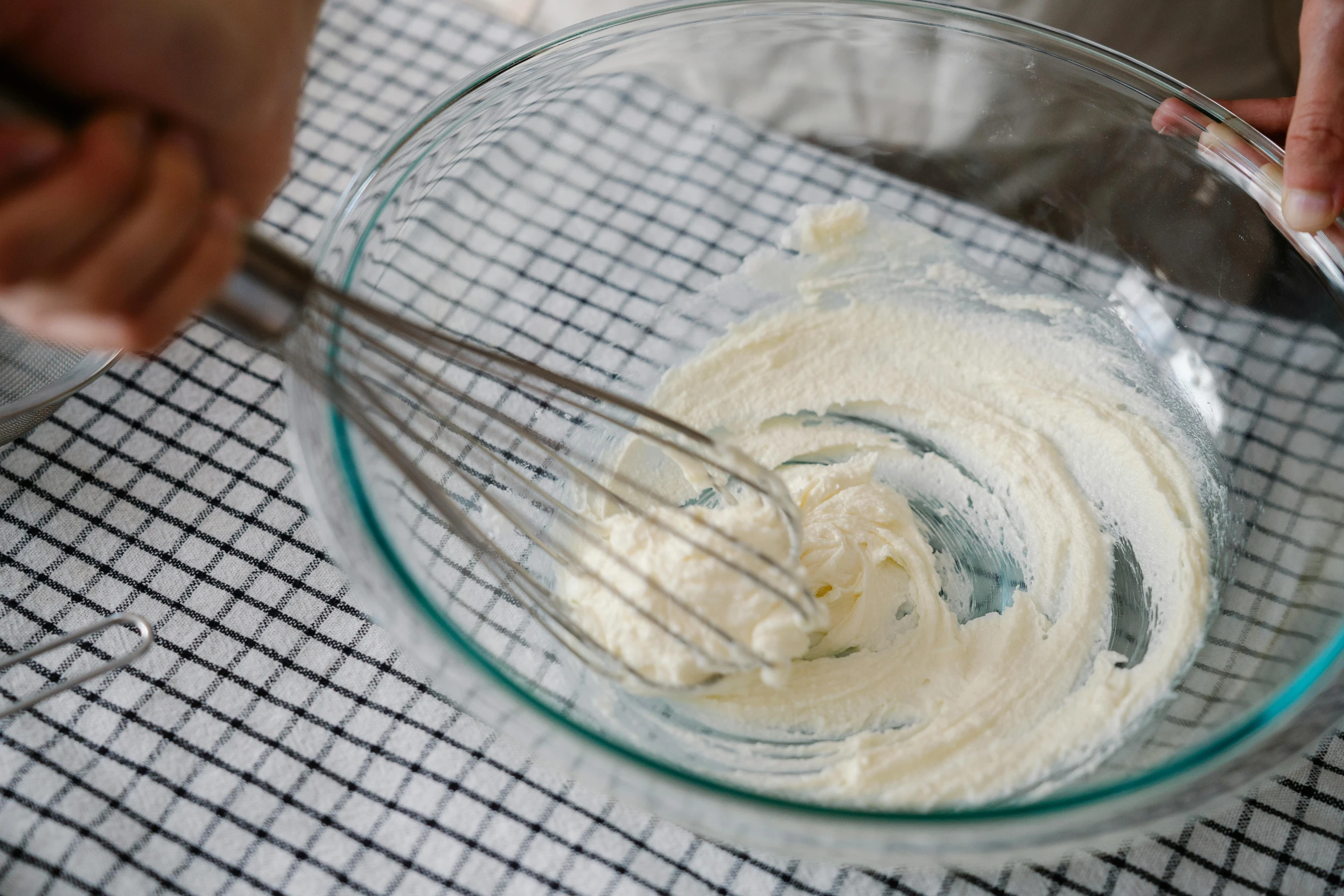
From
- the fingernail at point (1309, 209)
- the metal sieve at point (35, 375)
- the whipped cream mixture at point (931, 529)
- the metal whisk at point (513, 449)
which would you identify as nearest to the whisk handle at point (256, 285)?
the metal whisk at point (513, 449)

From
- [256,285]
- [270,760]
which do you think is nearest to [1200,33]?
[256,285]

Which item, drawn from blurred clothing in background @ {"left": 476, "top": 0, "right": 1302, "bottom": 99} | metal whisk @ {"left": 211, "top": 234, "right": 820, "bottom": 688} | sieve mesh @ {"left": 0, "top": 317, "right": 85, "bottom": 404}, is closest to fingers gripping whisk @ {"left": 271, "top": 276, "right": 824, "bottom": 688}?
metal whisk @ {"left": 211, "top": 234, "right": 820, "bottom": 688}

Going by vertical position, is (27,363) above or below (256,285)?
below

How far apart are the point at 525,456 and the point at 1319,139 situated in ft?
2.09

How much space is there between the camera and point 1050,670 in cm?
71

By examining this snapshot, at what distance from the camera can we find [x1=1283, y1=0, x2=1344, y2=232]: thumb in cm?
71

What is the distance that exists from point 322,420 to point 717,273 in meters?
0.43

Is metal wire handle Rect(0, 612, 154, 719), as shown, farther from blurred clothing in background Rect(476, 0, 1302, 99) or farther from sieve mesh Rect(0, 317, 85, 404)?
blurred clothing in background Rect(476, 0, 1302, 99)

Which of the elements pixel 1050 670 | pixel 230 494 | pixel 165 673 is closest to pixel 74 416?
pixel 230 494

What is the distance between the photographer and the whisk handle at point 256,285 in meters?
0.47

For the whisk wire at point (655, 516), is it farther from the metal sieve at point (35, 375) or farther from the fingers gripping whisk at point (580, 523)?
the metal sieve at point (35, 375)

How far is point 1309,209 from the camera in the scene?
72 cm

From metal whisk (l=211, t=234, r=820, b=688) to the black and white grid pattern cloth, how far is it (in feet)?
0.43

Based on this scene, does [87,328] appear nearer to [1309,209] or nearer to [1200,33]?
[1309,209]
